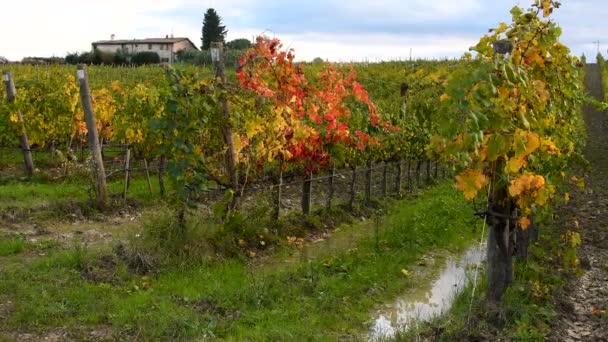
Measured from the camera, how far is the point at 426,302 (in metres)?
6.15

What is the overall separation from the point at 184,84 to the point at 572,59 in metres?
3.96

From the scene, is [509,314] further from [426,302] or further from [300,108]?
[300,108]

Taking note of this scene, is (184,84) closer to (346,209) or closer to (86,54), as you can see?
(346,209)

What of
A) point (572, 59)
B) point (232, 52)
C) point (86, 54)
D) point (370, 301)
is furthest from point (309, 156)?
point (86, 54)

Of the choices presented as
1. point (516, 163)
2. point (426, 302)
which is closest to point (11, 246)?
point (426, 302)

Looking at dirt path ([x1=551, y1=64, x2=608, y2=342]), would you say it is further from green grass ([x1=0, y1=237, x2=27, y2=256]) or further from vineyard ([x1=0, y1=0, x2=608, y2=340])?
green grass ([x1=0, y1=237, x2=27, y2=256])

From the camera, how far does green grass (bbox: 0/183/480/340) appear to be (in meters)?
4.85

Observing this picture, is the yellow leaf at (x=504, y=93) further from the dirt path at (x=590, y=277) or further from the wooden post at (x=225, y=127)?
the wooden post at (x=225, y=127)

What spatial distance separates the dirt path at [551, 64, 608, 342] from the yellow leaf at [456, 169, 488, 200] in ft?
4.41

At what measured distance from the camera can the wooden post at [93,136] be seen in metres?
8.45

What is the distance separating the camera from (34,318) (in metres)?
4.88

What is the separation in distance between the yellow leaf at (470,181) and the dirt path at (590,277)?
1.35 meters

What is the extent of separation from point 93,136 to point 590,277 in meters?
6.44

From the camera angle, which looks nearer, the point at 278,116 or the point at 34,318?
the point at 34,318
